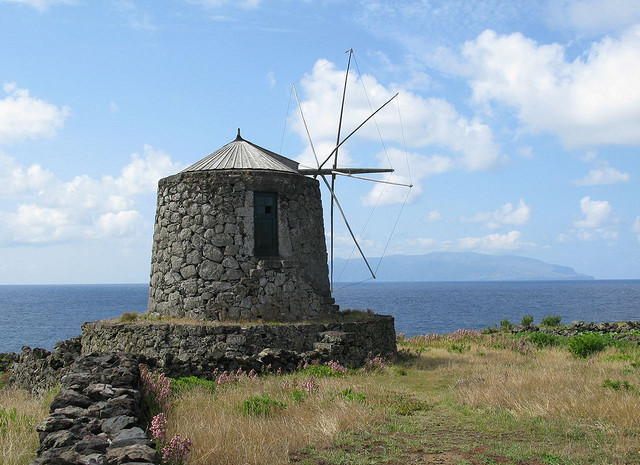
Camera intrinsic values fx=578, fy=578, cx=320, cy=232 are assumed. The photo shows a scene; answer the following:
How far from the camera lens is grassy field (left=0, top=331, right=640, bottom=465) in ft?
22.4

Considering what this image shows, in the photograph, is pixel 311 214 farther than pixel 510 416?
Yes

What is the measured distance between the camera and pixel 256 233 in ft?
52.0

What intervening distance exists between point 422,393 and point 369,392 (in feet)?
5.03

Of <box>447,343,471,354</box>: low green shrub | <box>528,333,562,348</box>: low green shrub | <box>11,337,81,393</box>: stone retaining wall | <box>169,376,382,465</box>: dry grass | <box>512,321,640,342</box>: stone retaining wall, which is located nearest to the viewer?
<box>169,376,382,465</box>: dry grass

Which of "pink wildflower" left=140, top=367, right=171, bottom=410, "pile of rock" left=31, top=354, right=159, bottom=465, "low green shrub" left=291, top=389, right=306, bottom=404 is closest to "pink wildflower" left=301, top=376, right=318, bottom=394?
"low green shrub" left=291, top=389, right=306, bottom=404

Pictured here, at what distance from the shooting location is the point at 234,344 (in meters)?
14.1

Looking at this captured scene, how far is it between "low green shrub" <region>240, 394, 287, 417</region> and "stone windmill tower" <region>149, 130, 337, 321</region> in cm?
620

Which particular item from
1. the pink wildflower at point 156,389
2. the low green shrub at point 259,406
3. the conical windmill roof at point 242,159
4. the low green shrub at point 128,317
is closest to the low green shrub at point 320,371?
the low green shrub at point 259,406

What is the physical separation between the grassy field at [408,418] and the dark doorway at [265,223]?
3941 mm

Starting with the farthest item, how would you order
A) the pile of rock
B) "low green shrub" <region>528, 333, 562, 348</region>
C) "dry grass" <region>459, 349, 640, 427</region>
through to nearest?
"low green shrub" <region>528, 333, 562, 348</region>, "dry grass" <region>459, 349, 640, 427</region>, the pile of rock

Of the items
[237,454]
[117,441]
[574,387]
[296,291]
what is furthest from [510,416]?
[296,291]

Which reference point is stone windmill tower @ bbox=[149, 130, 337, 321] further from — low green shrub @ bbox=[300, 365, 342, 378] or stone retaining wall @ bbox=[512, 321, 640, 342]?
stone retaining wall @ bbox=[512, 321, 640, 342]

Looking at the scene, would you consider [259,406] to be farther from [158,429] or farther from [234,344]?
[234,344]

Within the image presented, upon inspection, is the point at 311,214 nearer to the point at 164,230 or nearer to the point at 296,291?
the point at 296,291
